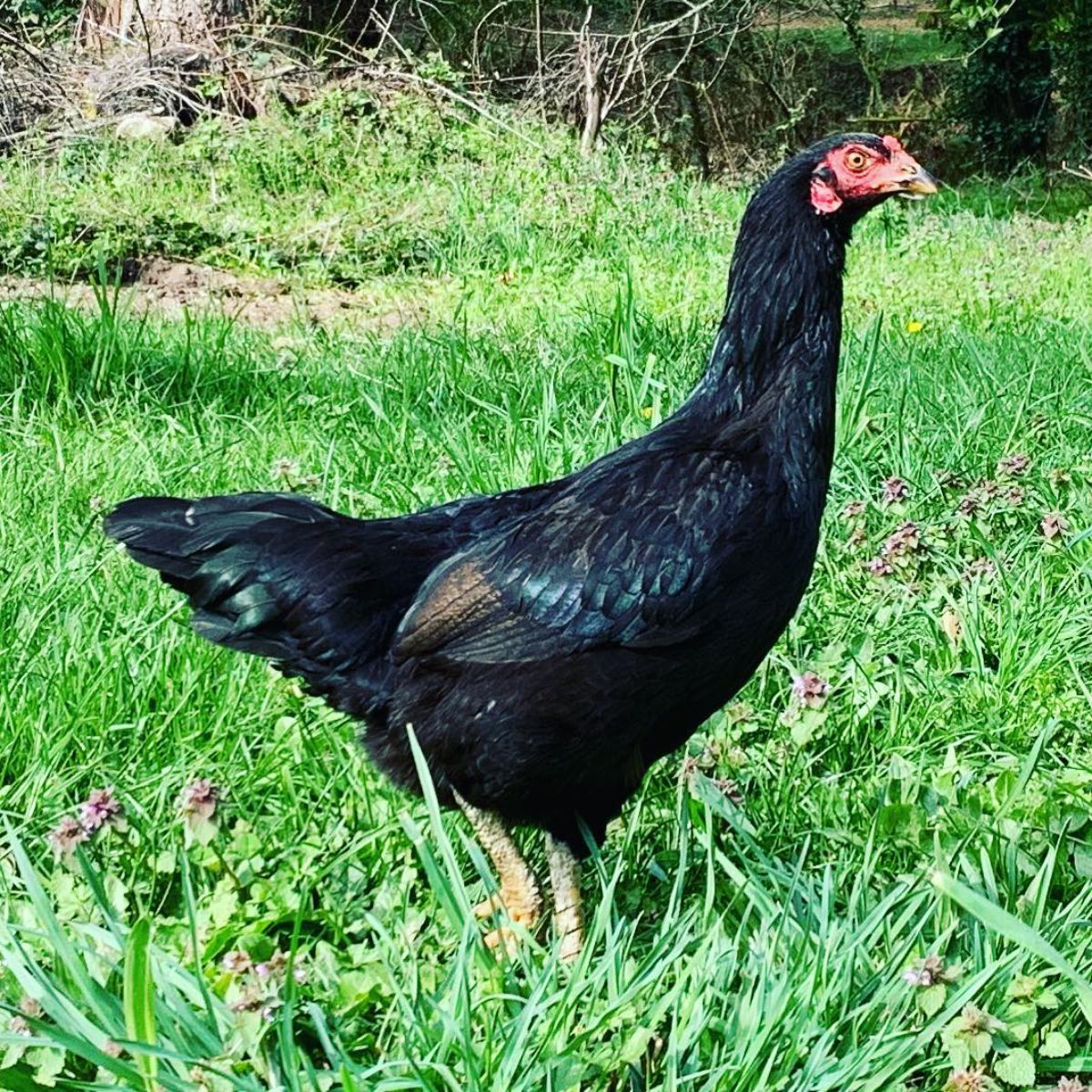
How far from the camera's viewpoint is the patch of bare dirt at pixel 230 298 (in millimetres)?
6609

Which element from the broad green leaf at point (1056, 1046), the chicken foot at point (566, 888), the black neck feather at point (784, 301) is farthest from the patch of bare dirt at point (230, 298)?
the broad green leaf at point (1056, 1046)

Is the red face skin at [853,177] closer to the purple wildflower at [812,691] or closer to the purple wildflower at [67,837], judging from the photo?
the purple wildflower at [812,691]

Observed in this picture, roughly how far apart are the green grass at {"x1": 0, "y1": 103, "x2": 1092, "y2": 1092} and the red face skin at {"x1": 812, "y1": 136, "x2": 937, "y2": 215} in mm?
966

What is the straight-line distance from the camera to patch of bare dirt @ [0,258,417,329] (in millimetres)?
6609

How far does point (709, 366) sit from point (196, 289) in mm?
5110

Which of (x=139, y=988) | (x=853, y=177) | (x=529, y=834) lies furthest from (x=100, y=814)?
(x=853, y=177)

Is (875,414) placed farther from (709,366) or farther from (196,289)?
(196,289)

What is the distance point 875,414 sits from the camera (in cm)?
436

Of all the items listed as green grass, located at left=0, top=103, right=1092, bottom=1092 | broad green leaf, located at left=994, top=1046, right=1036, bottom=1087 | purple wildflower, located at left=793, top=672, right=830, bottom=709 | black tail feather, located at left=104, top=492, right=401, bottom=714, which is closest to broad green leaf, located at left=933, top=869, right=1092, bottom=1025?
green grass, located at left=0, top=103, right=1092, bottom=1092

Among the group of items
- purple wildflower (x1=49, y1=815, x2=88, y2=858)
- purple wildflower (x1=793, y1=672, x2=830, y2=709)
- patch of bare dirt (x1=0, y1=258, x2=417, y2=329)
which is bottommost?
patch of bare dirt (x1=0, y1=258, x2=417, y2=329)

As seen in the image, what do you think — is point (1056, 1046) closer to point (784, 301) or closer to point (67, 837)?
point (784, 301)

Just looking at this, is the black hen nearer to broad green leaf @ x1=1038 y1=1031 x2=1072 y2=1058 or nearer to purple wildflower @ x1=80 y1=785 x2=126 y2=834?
purple wildflower @ x1=80 y1=785 x2=126 y2=834

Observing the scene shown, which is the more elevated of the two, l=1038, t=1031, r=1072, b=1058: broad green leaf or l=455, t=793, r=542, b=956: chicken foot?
l=1038, t=1031, r=1072, b=1058: broad green leaf

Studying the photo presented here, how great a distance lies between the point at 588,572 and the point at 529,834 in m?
0.74
